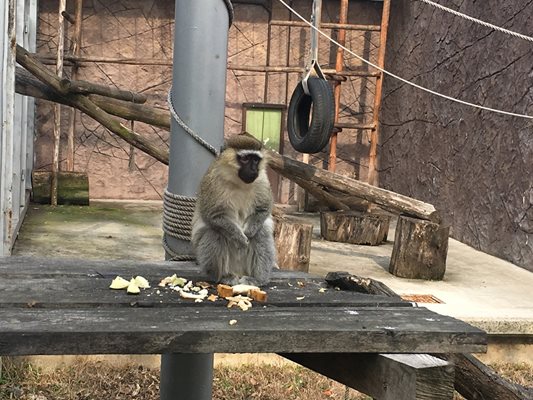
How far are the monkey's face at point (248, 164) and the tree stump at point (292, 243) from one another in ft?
7.82

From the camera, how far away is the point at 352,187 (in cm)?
664

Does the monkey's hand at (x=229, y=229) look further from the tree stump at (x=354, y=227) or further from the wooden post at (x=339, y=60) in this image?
the wooden post at (x=339, y=60)

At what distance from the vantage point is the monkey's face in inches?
123

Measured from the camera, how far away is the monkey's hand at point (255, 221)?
10.3ft

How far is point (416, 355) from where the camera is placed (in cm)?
204

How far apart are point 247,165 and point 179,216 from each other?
0.42 m

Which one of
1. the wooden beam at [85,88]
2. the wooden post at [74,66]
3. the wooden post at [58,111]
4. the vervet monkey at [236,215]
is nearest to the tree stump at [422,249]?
the wooden beam at [85,88]

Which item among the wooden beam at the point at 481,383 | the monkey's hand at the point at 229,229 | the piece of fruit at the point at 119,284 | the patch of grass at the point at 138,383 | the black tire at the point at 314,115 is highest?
the black tire at the point at 314,115

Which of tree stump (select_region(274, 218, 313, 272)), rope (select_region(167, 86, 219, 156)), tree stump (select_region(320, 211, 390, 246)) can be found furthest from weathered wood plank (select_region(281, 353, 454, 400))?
tree stump (select_region(320, 211, 390, 246))

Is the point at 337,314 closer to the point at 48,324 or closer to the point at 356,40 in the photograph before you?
the point at 48,324

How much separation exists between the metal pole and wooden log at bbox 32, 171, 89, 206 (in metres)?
6.47

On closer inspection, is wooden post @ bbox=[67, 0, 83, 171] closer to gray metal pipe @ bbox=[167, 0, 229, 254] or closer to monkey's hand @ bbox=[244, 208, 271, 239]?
gray metal pipe @ bbox=[167, 0, 229, 254]

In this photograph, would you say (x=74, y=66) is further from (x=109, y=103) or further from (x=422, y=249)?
(x=422, y=249)

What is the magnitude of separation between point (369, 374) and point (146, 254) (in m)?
4.53
